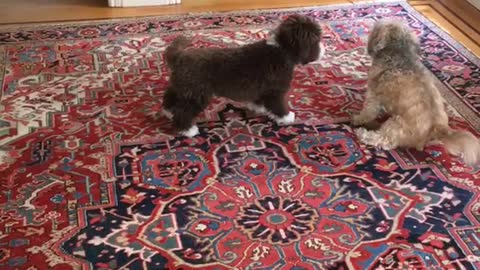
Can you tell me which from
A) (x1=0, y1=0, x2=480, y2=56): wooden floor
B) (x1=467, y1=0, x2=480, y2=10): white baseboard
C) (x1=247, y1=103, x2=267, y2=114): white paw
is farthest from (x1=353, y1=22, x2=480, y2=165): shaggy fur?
(x1=467, y1=0, x2=480, y2=10): white baseboard

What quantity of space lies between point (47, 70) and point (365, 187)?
1758 millimetres

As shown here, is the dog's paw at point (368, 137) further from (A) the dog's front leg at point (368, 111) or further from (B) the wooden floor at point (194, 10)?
(B) the wooden floor at point (194, 10)

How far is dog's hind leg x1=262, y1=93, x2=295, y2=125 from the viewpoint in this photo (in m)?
2.67

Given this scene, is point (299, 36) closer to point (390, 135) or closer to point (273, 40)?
point (273, 40)

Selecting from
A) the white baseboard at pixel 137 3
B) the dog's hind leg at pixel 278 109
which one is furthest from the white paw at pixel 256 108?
the white baseboard at pixel 137 3

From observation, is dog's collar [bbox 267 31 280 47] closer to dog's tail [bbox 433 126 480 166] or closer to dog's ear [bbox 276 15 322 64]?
dog's ear [bbox 276 15 322 64]

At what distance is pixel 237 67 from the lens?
8.28 ft

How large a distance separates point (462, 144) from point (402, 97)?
318 millimetres

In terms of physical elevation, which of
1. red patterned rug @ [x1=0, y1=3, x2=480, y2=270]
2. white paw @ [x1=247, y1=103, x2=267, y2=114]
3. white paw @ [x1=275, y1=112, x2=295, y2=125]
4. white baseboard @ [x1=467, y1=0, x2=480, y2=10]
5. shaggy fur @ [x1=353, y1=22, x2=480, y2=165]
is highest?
white baseboard @ [x1=467, y1=0, x2=480, y2=10]

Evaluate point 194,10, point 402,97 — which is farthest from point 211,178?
point 194,10

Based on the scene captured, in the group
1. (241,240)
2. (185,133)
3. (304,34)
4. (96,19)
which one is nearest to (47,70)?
(96,19)

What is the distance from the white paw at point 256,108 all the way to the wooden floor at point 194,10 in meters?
1.30

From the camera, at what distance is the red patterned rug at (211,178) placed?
6.75ft

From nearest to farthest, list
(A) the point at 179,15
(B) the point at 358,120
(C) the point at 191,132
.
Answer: (C) the point at 191,132, (B) the point at 358,120, (A) the point at 179,15
